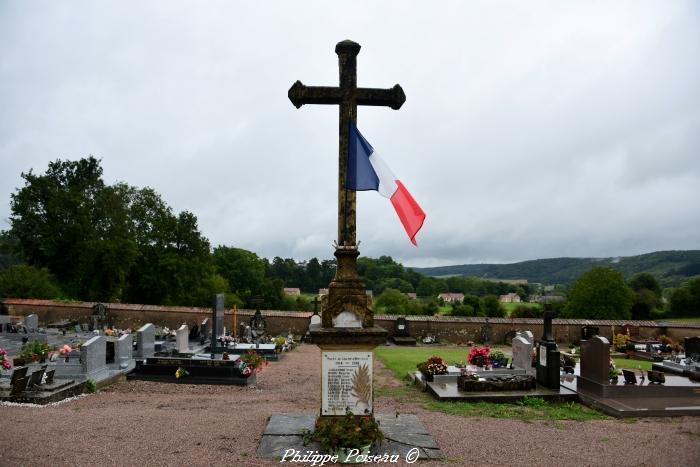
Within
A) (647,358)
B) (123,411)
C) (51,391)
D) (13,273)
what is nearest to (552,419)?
(123,411)

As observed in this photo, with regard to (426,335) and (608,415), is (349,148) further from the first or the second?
(426,335)

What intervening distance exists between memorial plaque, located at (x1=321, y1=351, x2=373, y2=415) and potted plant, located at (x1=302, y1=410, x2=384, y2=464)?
0.12 meters

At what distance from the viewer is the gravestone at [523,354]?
46.6ft

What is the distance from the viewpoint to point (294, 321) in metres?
25.9

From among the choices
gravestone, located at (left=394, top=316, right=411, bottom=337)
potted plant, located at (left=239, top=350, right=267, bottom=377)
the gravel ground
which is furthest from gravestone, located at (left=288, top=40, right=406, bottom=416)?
gravestone, located at (left=394, top=316, right=411, bottom=337)

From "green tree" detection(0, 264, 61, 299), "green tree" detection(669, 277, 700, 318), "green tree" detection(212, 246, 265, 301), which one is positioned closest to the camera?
"green tree" detection(0, 264, 61, 299)

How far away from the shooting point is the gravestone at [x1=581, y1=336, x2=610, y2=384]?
11516mm

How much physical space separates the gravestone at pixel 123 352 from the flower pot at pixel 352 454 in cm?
1064

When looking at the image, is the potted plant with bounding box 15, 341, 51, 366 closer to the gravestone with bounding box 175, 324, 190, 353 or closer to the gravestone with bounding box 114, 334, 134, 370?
the gravestone with bounding box 114, 334, 134, 370

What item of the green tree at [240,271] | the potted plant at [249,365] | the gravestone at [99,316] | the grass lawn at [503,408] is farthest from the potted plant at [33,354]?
the green tree at [240,271]

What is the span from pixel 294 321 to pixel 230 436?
61.4ft

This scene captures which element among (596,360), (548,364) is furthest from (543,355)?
(596,360)

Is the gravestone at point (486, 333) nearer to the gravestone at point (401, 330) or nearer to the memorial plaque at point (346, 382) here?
the gravestone at point (401, 330)

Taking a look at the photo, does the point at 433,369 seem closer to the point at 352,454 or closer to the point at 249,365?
the point at 249,365
